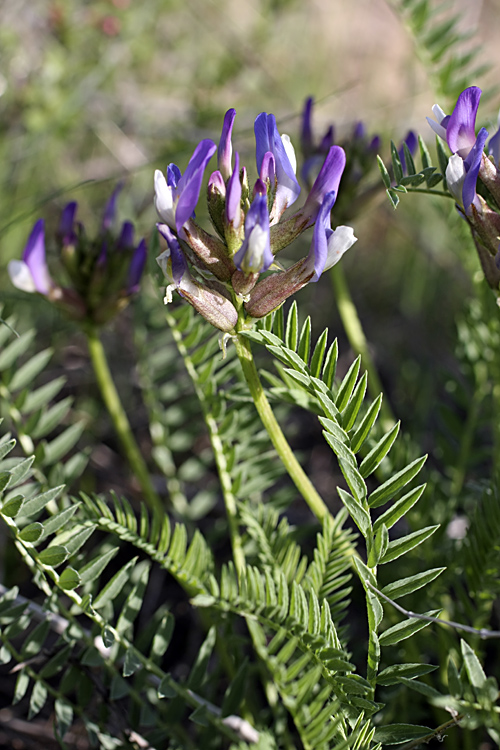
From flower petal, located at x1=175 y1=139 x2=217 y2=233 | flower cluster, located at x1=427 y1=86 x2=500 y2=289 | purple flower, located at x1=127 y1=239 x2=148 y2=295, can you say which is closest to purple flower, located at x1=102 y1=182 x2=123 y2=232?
purple flower, located at x1=127 y1=239 x2=148 y2=295

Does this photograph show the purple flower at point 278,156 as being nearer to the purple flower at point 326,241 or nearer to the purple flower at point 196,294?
the purple flower at point 326,241

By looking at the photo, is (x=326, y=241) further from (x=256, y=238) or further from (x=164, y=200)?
(x=164, y=200)

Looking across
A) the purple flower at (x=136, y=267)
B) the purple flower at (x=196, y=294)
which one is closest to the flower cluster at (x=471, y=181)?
the purple flower at (x=196, y=294)

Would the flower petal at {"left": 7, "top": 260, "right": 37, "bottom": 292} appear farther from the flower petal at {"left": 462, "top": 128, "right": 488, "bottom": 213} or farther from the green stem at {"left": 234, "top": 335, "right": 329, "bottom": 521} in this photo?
the flower petal at {"left": 462, "top": 128, "right": 488, "bottom": 213}

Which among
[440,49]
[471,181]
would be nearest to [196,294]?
[471,181]

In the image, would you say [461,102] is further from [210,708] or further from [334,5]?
[334,5]
